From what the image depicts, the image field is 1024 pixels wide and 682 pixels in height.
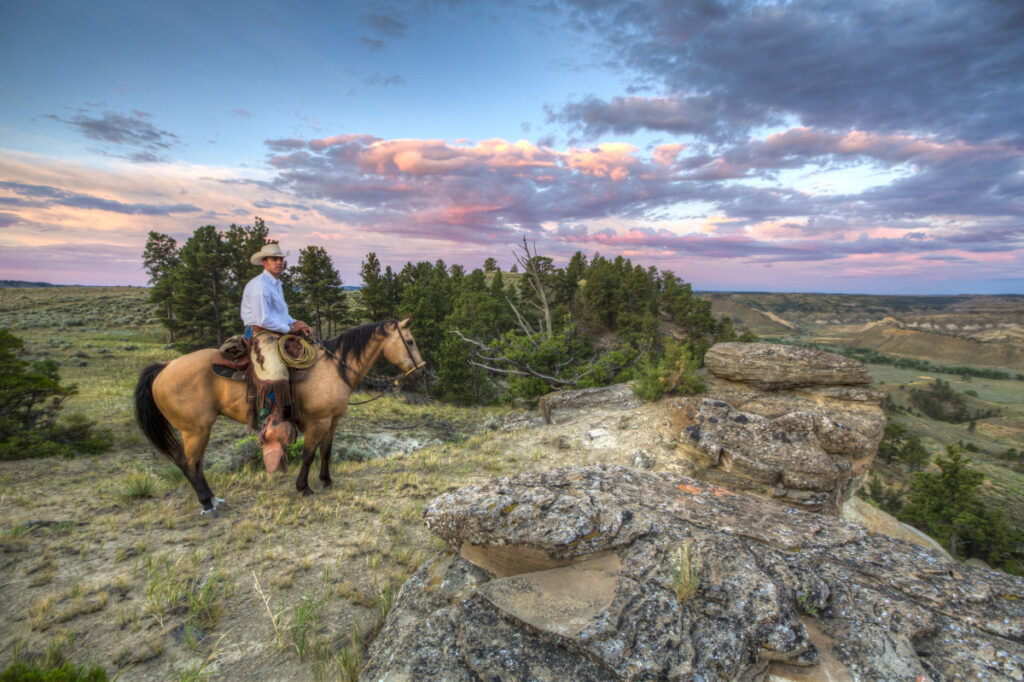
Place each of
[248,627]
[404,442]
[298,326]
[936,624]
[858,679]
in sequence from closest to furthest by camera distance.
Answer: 1. [858,679]
2. [936,624]
3. [248,627]
4. [298,326]
5. [404,442]

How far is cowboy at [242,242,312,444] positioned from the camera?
625 cm

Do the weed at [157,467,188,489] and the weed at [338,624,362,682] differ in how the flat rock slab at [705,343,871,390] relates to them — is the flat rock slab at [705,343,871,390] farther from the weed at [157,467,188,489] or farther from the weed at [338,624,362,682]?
the weed at [157,467,188,489]

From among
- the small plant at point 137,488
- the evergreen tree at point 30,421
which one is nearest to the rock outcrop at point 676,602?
the small plant at point 137,488

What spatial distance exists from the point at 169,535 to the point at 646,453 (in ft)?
30.6

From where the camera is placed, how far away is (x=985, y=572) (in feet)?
12.5

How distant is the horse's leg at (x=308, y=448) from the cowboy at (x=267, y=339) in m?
0.51

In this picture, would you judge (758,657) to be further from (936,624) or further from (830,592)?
(936,624)

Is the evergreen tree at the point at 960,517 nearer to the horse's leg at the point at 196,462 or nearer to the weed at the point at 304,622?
→ the weed at the point at 304,622

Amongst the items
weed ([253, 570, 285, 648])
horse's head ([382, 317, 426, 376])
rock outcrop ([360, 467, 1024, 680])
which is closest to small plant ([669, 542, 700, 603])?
rock outcrop ([360, 467, 1024, 680])

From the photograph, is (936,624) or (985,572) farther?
(985,572)

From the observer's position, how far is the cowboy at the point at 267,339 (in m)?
6.25

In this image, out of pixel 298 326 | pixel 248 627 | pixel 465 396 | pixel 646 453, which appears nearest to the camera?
pixel 248 627

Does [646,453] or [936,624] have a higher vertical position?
[936,624]

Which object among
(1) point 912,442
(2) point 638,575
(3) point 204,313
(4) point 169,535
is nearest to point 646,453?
(2) point 638,575
